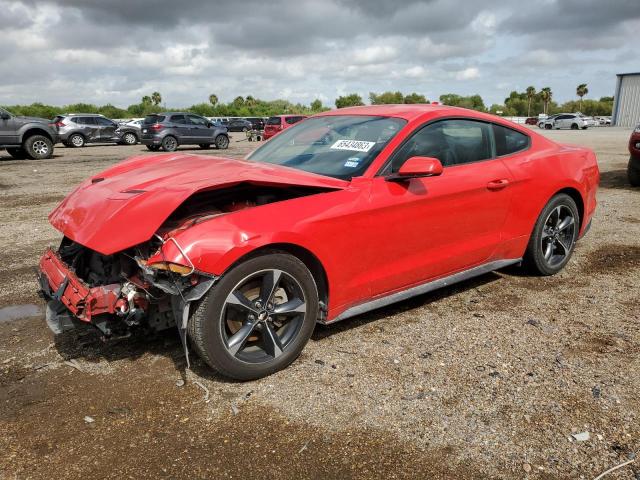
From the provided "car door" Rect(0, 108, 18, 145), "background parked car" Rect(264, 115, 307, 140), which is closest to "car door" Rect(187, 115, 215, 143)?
"background parked car" Rect(264, 115, 307, 140)

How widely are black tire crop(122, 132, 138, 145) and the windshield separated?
24.0 metres

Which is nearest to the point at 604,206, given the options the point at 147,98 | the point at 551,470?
the point at 551,470

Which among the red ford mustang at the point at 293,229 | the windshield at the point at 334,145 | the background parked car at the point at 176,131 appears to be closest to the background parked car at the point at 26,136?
the background parked car at the point at 176,131

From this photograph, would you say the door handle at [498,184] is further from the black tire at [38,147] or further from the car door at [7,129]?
the black tire at [38,147]

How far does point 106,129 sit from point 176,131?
19.1 feet

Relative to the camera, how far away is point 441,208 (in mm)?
3682

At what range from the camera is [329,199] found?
3191 millimetres

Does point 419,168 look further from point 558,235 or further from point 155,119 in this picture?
point 155,119

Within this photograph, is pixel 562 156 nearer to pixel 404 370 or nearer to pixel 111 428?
pixel 404 370

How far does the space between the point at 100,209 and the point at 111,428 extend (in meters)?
1.23

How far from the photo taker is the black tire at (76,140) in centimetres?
2411

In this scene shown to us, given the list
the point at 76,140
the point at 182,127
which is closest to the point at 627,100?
the point at 182,127

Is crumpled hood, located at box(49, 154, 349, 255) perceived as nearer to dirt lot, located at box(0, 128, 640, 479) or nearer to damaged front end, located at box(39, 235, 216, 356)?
damaged front end, located at box(39, 235, 216, 356)

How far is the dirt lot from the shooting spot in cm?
239
